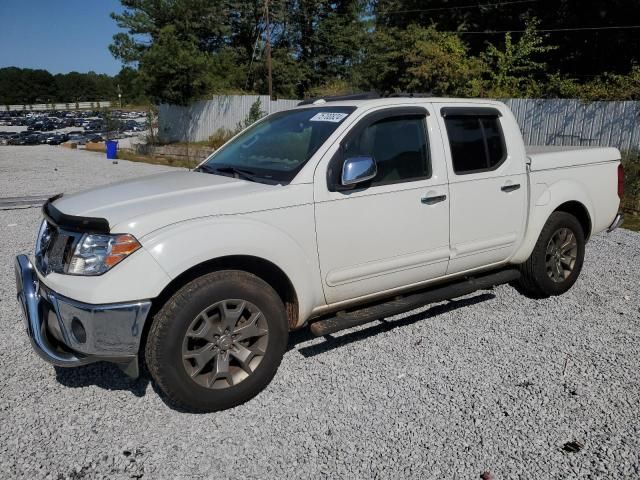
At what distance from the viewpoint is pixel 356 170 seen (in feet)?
11.0

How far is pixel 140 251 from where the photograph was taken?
2.79 m

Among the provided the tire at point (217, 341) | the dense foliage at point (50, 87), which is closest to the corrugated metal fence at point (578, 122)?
the tire at point (217, 341)

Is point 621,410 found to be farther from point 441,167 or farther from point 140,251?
point 140,251

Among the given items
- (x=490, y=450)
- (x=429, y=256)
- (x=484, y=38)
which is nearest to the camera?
(x=490, y=450)

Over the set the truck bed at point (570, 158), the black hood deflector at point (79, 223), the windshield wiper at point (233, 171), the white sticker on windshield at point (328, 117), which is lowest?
the truck bed at point (570, 158)

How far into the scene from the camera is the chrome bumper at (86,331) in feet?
9.01

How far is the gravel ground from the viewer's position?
2676 mm

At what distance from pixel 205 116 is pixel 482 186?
23885 millimetres

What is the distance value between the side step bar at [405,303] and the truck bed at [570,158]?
0.99 meters

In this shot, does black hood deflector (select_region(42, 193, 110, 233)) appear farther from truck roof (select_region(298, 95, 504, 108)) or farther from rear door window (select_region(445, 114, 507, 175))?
rear door window (select_region(445, 114, 507, 175))

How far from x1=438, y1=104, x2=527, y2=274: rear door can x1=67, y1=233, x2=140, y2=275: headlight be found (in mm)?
2395

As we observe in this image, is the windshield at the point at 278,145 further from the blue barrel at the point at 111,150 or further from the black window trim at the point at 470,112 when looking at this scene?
the blue barrel at the point at 111,150

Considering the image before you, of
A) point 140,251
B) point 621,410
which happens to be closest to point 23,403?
point 140,251

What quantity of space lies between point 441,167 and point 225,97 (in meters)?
22.8
